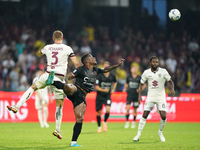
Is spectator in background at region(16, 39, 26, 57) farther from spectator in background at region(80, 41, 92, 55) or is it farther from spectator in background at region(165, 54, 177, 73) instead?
spectator in background at region(165, 54, 177, 73)

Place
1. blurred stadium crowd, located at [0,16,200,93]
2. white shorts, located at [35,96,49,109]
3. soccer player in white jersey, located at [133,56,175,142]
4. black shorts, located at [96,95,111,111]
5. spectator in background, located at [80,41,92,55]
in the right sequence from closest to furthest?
soccer player in white jersey, located at [133,56,175,142], black shorts, located at [96,95,111,111], white shorts, located at [35,96,49,109], blurred stadium crowd, located at [0,16,200,93], spectator in background, located at [80,41,92,55]

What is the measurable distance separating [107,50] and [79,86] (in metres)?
14.5

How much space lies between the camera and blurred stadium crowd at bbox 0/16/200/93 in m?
19.7

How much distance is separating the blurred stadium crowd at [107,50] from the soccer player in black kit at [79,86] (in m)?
9.83

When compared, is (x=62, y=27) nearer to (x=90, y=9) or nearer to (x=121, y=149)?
(x=90, y=9)

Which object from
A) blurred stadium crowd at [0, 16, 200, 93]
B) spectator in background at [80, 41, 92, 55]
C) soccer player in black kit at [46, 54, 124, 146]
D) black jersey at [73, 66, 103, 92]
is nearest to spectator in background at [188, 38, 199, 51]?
blurred stadium crowd at [0, 16, 200, 93]

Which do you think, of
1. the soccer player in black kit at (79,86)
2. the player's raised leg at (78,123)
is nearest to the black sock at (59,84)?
the soccer player in black kit at (79,86)

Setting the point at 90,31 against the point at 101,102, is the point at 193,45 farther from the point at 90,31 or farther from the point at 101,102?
the point at 101,102

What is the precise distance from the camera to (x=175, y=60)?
75.5 feet

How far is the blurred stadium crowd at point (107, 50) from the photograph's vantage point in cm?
1967

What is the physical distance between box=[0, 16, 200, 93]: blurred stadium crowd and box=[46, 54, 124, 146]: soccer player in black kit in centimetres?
983

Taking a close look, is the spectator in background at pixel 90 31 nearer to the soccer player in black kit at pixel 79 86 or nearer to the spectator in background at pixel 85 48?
the spectator in background at pixel 85 48

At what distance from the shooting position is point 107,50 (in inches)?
909

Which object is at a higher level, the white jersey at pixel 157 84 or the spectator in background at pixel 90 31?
the spectator in background at pixel 90 31
